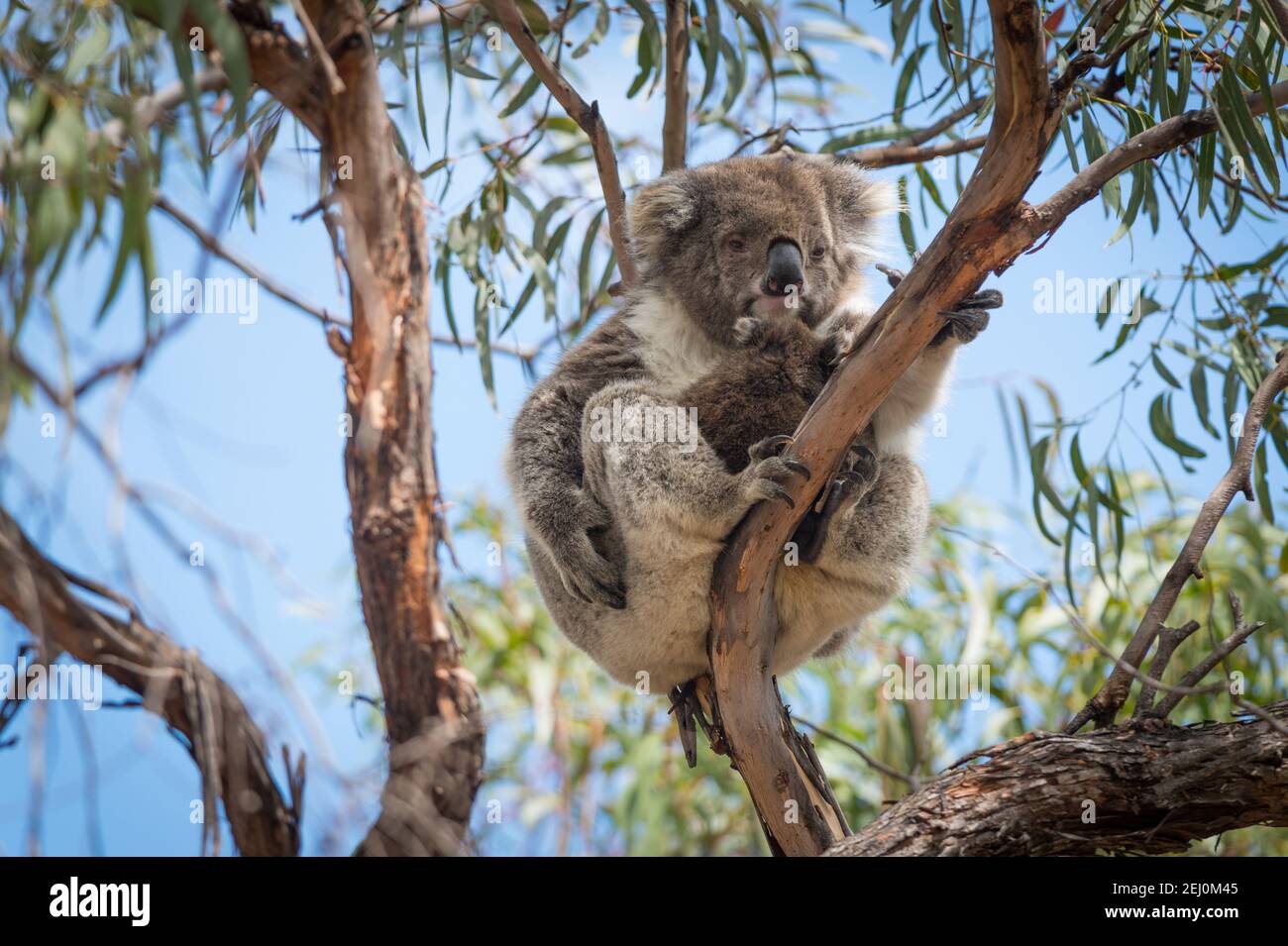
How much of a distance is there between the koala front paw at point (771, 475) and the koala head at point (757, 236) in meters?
0.60

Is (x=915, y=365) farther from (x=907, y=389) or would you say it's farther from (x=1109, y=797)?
(x=1109, y=797)

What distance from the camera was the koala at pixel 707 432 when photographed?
2.60 metres

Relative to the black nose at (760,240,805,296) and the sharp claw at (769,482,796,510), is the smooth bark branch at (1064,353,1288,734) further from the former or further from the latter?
the black nose at (760,240,805,296)

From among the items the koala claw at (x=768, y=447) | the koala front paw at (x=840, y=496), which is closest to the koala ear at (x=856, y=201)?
the koala front paw at (x=840, y=496)

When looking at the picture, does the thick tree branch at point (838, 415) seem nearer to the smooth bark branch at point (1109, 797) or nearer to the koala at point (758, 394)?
the koala at point (758, 394)

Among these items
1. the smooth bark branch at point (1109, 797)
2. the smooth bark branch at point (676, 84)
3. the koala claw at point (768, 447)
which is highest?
the smooth bark branch at point (676, 84)

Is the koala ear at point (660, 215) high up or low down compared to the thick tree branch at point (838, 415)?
up

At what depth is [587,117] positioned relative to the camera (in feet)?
10.5

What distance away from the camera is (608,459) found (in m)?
2.67

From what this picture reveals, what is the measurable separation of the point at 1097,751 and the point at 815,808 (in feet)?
2.30

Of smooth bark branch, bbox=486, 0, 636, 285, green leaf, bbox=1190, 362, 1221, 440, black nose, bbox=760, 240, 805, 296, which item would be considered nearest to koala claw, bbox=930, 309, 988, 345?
black nose, bbox=760, 240, 805, 296

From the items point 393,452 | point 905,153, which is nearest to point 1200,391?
point 905,153

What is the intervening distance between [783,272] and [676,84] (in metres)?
1.15
